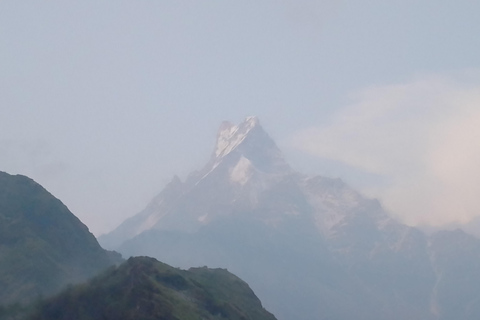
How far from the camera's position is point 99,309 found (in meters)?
158

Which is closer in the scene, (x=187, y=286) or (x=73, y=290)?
(x=73, y=290)

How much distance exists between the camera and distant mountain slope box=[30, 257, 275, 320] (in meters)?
154

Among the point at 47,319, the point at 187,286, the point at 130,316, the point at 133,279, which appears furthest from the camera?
the point at 187,286

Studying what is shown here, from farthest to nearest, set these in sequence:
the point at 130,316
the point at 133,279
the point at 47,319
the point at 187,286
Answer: the point at 187,286 → the point at 133,279 → the point at 47,319 → the point at 130,316

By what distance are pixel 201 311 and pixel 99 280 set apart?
27.5 meters

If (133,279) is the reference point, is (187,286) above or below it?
above

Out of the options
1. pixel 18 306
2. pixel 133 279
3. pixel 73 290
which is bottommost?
pixel 18 306

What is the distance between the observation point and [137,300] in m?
157

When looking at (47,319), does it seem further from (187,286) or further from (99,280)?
(187,286)

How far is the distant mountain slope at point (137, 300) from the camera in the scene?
154 m

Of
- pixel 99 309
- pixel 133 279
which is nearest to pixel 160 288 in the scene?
pixel 133 279

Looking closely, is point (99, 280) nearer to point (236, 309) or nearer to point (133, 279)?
point (133, 279)

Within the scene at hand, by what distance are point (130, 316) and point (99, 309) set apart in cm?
1333

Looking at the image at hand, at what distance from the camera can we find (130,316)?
485 ft
